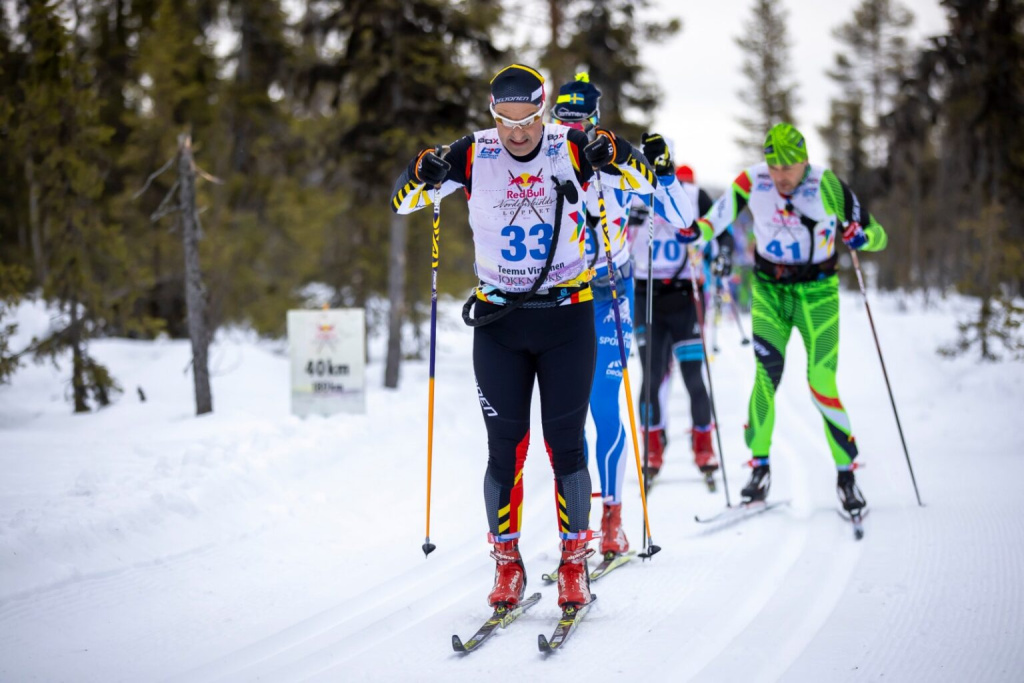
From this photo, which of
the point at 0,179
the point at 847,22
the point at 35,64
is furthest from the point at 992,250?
the point at 847,22

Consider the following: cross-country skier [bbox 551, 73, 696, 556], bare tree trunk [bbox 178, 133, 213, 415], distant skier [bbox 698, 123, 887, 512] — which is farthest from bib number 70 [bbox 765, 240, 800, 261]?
bare tree trunk [bbox 178, 133, 213, 415]

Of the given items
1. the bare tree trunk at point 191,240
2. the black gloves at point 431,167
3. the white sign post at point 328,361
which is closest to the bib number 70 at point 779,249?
the black gloves at point 431,167

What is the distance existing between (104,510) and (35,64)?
6914 mm

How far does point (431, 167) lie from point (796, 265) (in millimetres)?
3042

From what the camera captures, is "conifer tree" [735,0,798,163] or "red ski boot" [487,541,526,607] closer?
"red ski boot" [487,541,526,607]

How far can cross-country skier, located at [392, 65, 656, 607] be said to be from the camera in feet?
10.9

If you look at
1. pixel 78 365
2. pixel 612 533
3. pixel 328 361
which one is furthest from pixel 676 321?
pixel 78 365

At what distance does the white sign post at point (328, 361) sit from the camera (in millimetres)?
8117

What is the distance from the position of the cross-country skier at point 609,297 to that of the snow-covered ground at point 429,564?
399 mm

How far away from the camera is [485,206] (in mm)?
3359

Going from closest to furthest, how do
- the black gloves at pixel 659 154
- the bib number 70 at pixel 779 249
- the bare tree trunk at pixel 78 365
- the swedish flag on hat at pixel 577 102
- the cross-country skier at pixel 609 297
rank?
the black gloves at pixel 659 154 → the cross-country skier at pixel 609 297 → the swedish flag on hat at pixel 577 102 → the bib number 70 at pixel 779 249 → the bare tree trunk at pixel 78 365

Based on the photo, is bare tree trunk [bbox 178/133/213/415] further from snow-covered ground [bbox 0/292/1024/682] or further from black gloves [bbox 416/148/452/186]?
black gloves [bbox 416/148/452/186]

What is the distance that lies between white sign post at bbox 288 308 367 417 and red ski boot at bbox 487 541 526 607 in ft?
15.6

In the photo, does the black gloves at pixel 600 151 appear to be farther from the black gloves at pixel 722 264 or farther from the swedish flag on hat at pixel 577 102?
the black gloves at pixel 722 264
